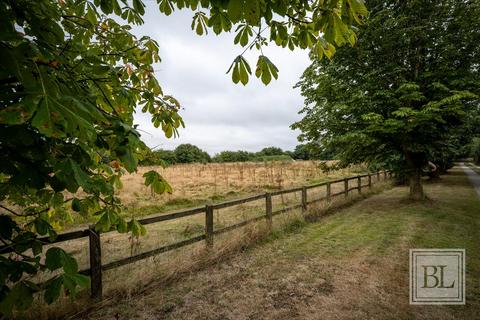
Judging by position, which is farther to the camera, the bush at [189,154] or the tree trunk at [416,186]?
the bush at [189,154]

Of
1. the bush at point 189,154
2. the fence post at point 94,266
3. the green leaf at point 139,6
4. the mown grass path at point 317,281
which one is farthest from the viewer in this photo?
the bush at point 189,154

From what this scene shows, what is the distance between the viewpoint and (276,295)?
402cm

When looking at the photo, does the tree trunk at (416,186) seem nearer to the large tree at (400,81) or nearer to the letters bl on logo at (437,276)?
the large tree at (400,81)

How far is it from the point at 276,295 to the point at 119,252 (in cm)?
406

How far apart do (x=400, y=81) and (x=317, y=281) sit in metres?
8.05

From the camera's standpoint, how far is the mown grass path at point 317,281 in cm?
360

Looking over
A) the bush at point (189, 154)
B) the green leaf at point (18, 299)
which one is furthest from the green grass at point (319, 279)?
the bush at point (189, 154)

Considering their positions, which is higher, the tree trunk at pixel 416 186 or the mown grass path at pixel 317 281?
the tree trunk at pixel 416 186

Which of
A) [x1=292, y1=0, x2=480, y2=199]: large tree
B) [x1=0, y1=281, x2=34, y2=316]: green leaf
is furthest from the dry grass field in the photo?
[x1=292, y1=0, x2=480, y2=199]: large tree

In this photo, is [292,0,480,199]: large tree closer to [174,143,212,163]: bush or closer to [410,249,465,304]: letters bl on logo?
[410,249,465,304]: letters bl on logo

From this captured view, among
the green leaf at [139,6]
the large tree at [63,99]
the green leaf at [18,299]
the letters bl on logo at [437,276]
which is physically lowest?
the letters bl on logo at [437,276]

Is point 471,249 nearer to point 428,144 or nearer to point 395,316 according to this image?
point 395,316

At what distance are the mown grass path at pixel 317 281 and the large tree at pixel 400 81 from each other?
11.4ft

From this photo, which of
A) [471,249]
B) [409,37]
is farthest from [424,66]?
[471,249]
